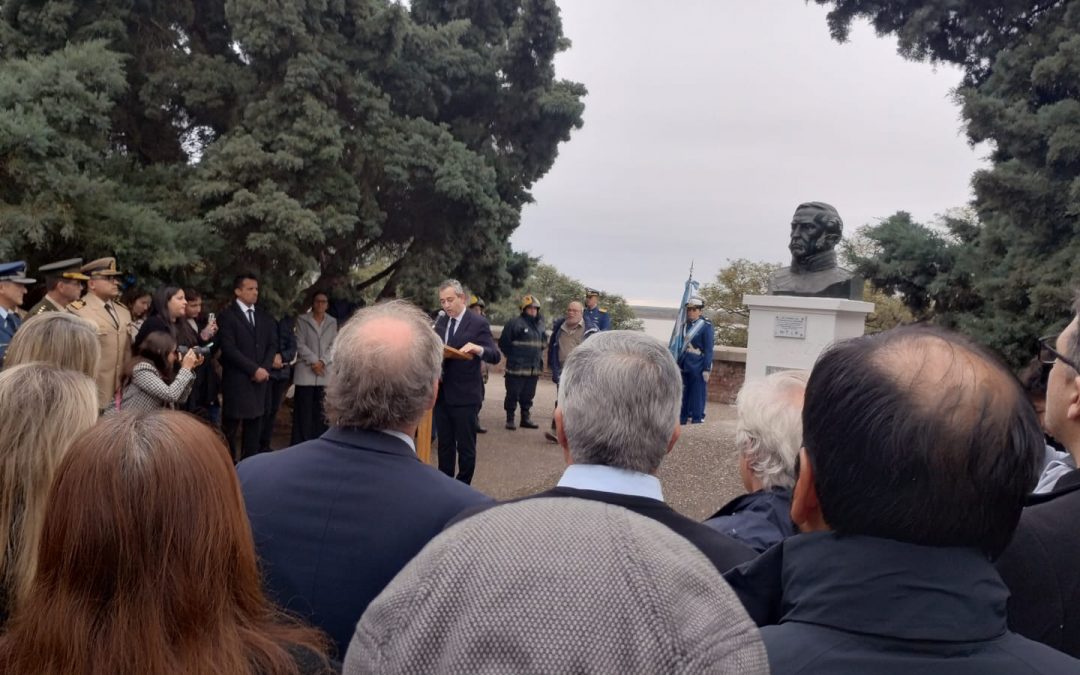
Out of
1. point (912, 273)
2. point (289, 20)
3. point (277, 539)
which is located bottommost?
point (277, 539)

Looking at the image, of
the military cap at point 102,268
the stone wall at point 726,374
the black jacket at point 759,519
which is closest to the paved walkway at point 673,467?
the military cap at point 102,268

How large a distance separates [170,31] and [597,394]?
10105mm

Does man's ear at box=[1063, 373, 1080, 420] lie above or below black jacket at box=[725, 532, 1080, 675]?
above

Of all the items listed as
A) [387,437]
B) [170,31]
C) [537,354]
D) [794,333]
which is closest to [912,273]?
[794,333]

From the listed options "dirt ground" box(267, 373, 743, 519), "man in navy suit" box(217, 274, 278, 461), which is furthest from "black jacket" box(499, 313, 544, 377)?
"man in navy suit" box(217, 274, 278, 461)

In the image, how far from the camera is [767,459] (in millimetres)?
2574

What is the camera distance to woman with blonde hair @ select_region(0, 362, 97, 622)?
2.06 metres

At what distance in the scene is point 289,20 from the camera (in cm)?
926

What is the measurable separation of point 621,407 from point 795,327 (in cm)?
822

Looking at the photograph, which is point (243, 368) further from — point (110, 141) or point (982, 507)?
A: point (982, 507)

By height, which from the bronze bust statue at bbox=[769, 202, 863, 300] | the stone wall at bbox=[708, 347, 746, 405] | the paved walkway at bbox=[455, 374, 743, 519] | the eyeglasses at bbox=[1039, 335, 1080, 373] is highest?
the bronze bust statue at bbox=[769, 202, 863, 300]

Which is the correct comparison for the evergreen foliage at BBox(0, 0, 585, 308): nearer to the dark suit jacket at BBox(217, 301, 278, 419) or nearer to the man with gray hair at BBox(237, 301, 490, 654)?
the dark suit jacket at BBox(217, 301, 278, 419)

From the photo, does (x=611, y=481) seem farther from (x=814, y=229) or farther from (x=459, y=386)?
(x=814, y=229)

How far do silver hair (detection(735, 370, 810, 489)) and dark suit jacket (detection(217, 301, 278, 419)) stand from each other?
6.40 metres
